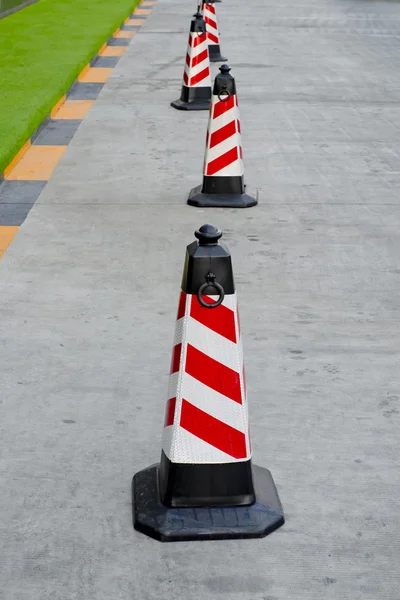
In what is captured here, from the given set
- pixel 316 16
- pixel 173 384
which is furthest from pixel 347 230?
pixel 316 16

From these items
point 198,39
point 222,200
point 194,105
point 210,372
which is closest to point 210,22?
point 198,39

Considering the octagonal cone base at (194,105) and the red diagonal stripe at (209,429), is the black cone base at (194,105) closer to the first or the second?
the octagonal cone base at (194,105)

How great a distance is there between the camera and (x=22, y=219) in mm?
7438

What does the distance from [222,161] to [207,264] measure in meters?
4.32

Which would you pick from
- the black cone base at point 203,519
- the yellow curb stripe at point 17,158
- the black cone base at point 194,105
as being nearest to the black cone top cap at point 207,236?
the black cone base at point 203,519

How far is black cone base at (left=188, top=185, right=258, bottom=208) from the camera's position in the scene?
25.3 feet

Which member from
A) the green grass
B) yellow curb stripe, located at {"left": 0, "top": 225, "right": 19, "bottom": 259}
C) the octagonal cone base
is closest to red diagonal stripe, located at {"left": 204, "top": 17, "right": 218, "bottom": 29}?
the green grass

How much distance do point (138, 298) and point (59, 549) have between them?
8.34 ft

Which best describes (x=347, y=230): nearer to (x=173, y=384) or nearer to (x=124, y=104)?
(x=173, y=384)

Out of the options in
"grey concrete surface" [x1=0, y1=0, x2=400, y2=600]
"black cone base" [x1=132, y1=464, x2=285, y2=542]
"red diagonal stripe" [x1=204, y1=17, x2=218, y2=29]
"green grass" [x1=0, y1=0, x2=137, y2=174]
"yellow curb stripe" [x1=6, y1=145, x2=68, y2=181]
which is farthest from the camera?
"red diagonal stripe" [x1=204, y1=17, x2=218, y2=29]

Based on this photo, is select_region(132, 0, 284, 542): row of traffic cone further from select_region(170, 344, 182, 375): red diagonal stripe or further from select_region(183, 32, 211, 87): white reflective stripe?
select_region(183, 32, 211, 87): white reflective stripe

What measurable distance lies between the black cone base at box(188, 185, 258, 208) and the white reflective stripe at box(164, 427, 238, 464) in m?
4.25

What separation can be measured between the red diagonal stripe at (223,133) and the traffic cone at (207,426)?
4.21 meters

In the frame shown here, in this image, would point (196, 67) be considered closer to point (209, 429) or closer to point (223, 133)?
point (223, 133)
